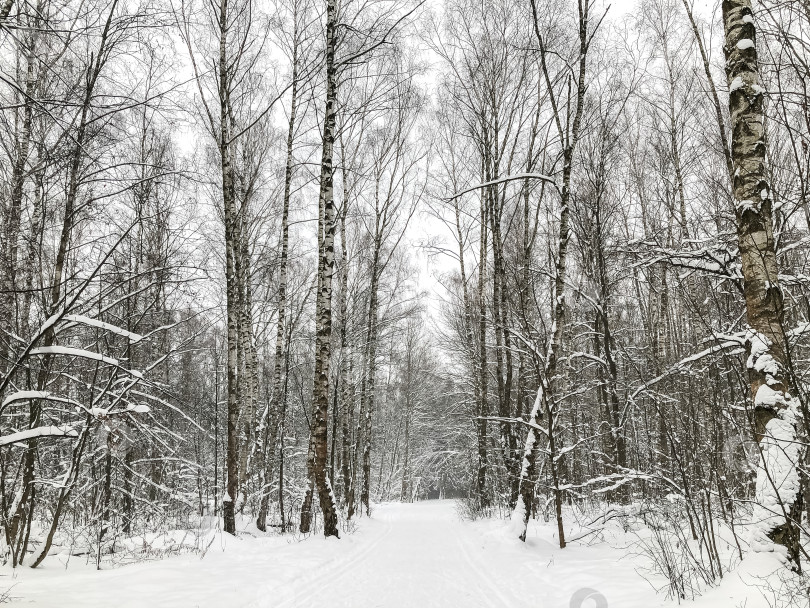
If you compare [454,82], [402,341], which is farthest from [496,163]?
[402,341]

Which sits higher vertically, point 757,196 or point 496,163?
point 496,163

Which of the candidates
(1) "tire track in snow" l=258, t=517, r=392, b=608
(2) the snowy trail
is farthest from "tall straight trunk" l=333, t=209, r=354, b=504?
(1) "tire track in snow" l=258, t=517, r=392, b=608

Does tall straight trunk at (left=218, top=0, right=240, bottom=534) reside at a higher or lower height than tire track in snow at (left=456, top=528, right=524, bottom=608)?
higher

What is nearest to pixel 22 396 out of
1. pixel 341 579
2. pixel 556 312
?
pixel 341 579

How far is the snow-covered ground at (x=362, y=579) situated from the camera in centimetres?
380

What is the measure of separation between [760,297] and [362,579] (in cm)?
563

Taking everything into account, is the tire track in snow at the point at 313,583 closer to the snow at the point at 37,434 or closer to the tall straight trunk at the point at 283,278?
the snow at the point at 37,434

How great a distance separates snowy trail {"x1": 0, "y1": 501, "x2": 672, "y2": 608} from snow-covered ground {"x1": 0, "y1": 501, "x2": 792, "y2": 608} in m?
0.01

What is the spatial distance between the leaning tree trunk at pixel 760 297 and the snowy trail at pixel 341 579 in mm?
1317

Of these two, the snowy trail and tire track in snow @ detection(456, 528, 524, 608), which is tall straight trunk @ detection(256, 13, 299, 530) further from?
tire track in snow @ detection(456, 528, 524, 608)

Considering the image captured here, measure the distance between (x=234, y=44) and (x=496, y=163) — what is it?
280 inches

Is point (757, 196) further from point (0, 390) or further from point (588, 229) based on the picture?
point (588, 229)

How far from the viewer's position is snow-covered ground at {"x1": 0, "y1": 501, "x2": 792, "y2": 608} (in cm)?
380

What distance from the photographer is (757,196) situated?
366 centimetres
